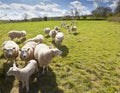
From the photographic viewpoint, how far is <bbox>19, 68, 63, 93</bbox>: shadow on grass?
8703 millimetres

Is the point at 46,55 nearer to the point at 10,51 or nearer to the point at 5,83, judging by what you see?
the point at 10,51


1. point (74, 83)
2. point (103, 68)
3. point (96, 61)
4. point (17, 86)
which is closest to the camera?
point (17, 86)

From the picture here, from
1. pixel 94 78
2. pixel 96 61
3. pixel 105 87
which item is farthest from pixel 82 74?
pixel 96 61

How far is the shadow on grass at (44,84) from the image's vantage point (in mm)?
8703

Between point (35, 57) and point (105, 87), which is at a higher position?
point (35, 57)

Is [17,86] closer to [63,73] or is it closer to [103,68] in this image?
[63,73]

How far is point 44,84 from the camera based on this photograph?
9.11 metres

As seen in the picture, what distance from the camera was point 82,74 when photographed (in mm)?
10398

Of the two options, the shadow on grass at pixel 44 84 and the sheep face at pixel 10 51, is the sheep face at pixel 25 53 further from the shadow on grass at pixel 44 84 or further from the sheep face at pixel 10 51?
the shadow on grass at pixel 44 84

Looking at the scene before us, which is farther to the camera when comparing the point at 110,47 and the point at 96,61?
the point at 110,47

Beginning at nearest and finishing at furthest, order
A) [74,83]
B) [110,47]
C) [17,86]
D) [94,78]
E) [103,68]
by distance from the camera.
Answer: [17,86]
[74,83]
[94,78]
[103,68]
[110,47]

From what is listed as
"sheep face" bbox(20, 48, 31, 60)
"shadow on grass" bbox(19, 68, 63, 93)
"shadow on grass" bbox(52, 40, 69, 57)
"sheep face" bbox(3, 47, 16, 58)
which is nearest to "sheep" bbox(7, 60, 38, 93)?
"shadow on grass" bbox(19, 68, 63, 93)

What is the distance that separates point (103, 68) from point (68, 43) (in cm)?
552

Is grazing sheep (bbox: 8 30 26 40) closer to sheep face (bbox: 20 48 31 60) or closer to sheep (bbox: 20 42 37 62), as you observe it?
sheep (bbox: 20 42 37 62)
